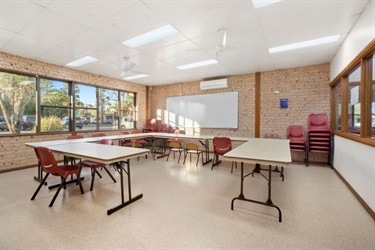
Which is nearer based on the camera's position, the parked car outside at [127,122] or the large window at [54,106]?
the large window at [54,106]

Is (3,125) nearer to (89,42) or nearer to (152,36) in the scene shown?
(89,42)

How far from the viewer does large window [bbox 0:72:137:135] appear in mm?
4637

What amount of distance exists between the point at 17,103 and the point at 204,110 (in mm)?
5750

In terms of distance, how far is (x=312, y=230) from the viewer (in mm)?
2098

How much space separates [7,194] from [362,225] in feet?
17.5

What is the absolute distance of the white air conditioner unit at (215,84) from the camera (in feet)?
21.5

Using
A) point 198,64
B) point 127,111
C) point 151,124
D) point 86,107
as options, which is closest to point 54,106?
point 86,107

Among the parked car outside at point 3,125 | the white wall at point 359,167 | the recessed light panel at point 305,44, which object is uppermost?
the recessed light panel at point 305,44

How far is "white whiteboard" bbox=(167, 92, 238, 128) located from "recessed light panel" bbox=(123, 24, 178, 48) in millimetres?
3756

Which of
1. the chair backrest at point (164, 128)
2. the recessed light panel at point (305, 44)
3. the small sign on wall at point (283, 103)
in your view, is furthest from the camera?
the chair backrest at point (164, 128)

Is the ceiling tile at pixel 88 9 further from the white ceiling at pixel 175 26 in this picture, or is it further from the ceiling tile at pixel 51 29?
the ceiling tile at pixel 51 29

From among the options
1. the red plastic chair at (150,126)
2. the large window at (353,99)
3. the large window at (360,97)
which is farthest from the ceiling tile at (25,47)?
the large window at (353,99)

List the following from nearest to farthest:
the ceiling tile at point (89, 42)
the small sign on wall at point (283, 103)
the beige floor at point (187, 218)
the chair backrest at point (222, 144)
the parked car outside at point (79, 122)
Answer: the beige floor at point (187, 218), the ceiling tile at point (89, 42), the chair backrest at point (222, 144), the small sign on wall at point (283, 103), the parked car outside at point (79, 122)

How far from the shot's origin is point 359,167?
2.87 meters
